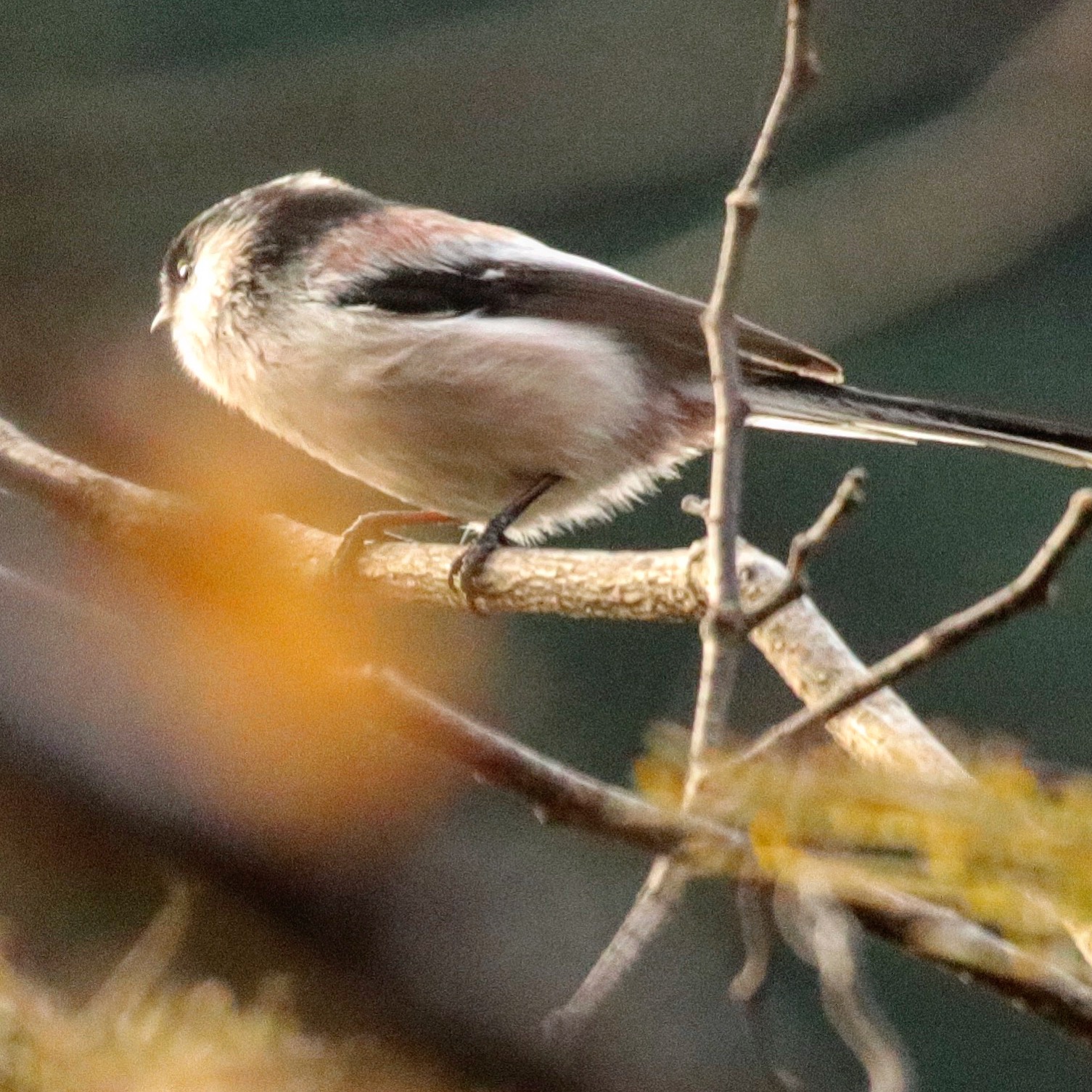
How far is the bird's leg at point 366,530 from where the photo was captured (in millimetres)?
1593

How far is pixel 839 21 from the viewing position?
66.7 inches

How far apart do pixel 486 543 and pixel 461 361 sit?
0.77 ft

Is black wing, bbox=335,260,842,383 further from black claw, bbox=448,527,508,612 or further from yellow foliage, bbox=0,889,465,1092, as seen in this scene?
yellow foliage, bbox=0,889,465,1092

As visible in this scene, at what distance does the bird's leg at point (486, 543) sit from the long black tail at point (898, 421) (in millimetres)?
260

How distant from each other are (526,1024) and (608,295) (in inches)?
55.0

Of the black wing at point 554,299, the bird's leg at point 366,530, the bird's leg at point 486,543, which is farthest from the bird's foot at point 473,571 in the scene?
the black wing at point 554,299

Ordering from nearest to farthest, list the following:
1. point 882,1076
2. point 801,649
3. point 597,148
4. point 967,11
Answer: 1. point 882,1076
2. point 801,649
3. point 597,148
4. point 967,11

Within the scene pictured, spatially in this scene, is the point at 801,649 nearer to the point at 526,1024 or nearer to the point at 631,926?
the point at 631,926

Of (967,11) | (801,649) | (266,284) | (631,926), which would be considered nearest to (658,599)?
(801,649)

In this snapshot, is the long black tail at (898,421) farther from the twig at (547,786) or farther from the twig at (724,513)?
the twig at (547,786)

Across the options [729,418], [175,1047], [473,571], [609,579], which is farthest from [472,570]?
[175,1047]

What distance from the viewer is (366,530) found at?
170 cm

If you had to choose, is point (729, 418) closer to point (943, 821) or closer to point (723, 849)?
point (723, 849)

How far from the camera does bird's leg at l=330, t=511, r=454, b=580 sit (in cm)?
159
